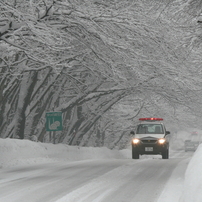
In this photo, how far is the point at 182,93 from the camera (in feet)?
90.6

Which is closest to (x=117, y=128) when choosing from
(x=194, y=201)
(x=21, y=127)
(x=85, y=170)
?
(x=21, y=127)

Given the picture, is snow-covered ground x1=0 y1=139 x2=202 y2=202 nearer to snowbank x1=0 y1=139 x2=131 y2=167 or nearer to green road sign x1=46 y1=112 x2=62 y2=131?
snowbank x1=0 y1=139 x2=131 y2=167

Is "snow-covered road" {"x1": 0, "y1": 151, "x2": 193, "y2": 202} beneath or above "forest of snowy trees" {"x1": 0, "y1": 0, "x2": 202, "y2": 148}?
beneath

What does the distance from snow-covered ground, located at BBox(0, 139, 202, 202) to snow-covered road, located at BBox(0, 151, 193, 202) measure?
91mm

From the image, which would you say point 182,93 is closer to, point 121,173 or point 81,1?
point 81,1

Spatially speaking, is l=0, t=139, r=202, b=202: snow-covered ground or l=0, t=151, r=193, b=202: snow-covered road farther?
l=0, t=151, r=193, b=202: snow-covered road

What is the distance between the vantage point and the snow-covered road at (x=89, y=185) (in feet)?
28.1

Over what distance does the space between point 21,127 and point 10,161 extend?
6043 millimetres

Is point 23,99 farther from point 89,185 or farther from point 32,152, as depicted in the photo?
point 89,185

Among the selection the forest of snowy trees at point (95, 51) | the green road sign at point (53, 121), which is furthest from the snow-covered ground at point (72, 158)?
the forest of snowy trees at point (95, 51)

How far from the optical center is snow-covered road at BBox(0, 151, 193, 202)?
8555mm

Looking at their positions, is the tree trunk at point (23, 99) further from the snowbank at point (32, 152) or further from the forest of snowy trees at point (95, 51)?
the snowbank at point (32, 152)

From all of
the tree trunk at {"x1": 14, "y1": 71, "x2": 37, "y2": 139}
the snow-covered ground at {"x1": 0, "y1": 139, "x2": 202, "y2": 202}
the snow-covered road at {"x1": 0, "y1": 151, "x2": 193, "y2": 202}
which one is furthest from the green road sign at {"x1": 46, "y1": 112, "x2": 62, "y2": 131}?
the snow-covered road at {"x1": 0, "y1": 151, "x2": 193, "y2": 202}

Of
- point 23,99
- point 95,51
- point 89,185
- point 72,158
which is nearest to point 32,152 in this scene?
point 23,99
